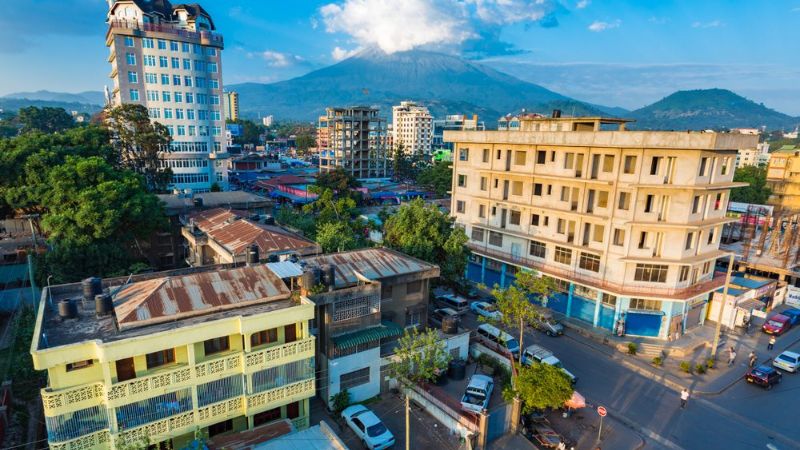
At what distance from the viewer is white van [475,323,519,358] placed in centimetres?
2880

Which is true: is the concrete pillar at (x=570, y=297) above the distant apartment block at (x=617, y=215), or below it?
below

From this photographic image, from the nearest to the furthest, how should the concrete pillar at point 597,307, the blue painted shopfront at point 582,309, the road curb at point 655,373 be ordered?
the road curb at point 655,373 → the concrete pillar at point 597,307 → the blue painted shopfront at point 582,309

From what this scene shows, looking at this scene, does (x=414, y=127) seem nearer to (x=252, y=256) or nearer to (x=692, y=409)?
(x=252, y=256)

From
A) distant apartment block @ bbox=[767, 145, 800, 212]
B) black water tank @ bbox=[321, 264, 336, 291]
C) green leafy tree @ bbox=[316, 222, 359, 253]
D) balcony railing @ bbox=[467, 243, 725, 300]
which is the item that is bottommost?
balcony railing @ bbox=[467, 243, 725, 300]

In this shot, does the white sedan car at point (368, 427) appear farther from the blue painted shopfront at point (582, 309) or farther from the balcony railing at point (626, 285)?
the blue painted shopfront at point (582, 309)

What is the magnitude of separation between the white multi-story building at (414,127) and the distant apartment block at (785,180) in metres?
107

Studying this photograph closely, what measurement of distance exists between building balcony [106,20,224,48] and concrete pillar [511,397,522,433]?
76234 millimetres

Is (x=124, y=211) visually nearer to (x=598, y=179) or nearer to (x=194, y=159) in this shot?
(x=598, y=179)

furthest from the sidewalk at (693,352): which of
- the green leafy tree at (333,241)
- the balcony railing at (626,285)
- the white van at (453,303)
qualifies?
the green leafy tree at (333,241)

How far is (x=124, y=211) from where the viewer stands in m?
33.7

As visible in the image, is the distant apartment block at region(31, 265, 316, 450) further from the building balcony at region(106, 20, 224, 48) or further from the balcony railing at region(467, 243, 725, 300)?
the building balcony at region(106, 20, 224, 48)

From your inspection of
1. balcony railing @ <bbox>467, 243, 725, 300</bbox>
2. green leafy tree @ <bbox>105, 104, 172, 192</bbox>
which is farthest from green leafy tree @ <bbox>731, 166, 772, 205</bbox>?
A: green leafy tree @ <bbox>105, 104, 172, 192</bbox>

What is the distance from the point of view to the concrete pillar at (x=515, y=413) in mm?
21984

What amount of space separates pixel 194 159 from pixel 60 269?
48.9 m
